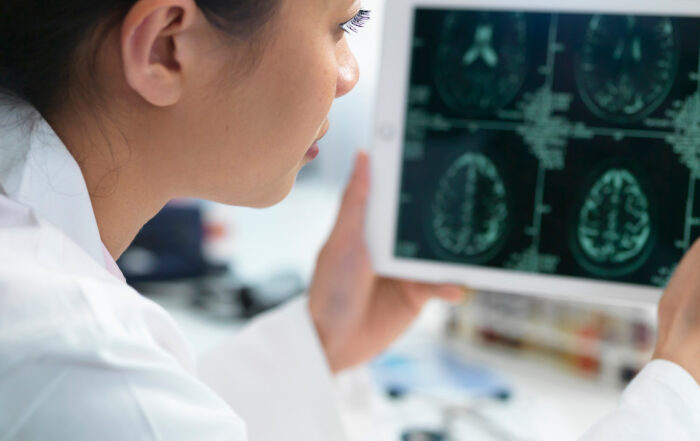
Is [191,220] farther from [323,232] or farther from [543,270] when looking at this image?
[543,270]

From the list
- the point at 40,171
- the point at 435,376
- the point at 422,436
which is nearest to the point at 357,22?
the point at 40,171

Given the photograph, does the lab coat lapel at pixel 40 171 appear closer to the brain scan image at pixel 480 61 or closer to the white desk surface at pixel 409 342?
the brain scan image at pixel 480 61

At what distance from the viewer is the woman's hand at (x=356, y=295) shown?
88cm

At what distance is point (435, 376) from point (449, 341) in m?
0.19

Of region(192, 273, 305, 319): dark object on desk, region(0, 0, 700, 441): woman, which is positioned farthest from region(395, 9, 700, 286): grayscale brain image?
region(192, 273, 305, 319): dark object on desk

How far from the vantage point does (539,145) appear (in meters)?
0.79

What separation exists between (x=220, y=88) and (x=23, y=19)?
0.47 feet

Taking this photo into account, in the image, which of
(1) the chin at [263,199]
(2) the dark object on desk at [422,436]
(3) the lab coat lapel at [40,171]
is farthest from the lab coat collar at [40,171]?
(2) the dark object on desk at [422,436]

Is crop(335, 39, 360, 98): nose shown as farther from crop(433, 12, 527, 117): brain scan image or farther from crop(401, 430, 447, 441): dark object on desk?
crop(401, 430, 447, 441): dark object on desk

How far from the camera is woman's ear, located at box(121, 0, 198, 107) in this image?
1.53ft

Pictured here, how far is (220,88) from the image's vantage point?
0.52 m

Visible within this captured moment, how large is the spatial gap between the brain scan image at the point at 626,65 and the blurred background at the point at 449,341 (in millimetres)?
596

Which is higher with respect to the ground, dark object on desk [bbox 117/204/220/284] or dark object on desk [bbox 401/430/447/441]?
dark object on desk [bbox 117/204/220/284]

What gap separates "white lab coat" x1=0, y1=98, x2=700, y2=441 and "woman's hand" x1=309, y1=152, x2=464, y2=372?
335 millimetres
